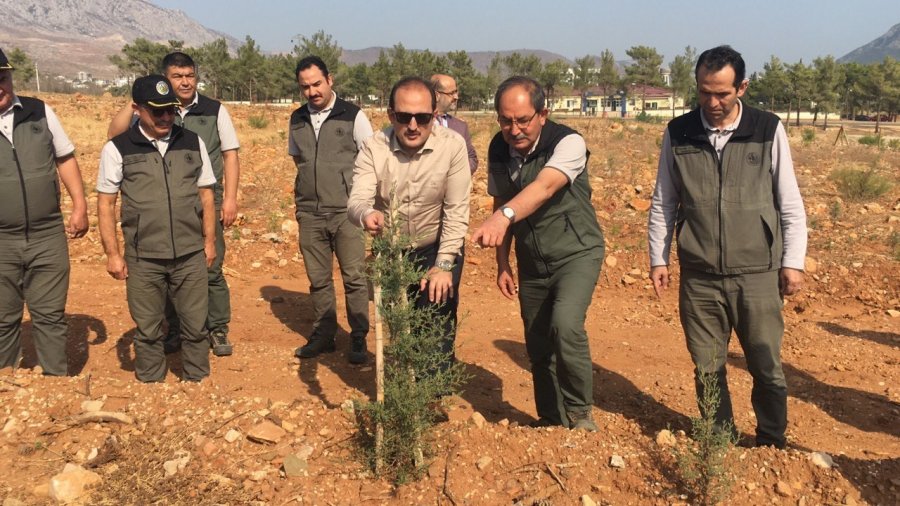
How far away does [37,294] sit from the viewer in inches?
161

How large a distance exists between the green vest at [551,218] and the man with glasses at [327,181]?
5.03ft

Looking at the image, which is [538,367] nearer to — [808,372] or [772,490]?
[772,490]

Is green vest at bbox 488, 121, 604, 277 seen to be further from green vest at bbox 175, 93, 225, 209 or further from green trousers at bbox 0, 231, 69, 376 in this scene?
green trousers at bbox 0, 231, 69, 376

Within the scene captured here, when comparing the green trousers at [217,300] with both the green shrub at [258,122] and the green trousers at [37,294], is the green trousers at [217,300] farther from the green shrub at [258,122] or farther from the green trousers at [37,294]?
the green shrub at [258,122]

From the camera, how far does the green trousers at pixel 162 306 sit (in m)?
4.06

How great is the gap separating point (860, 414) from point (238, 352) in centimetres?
458

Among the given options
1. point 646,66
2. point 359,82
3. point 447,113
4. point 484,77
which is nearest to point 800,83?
point 646,66

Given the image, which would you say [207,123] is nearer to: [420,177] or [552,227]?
[420,177]

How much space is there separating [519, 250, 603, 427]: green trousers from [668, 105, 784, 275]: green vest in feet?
1.79

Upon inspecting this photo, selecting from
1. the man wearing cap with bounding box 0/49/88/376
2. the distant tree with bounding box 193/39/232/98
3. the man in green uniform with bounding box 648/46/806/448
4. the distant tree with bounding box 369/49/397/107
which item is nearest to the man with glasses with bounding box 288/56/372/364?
the man wearing cap with bounding box 0/49/88/376

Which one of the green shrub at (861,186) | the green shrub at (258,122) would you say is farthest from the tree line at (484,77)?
the green shrub at (861,186)

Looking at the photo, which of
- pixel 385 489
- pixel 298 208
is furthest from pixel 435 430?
pixel 298 208

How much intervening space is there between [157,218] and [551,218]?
2319 millimetres

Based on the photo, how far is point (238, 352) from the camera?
540 centimetres
